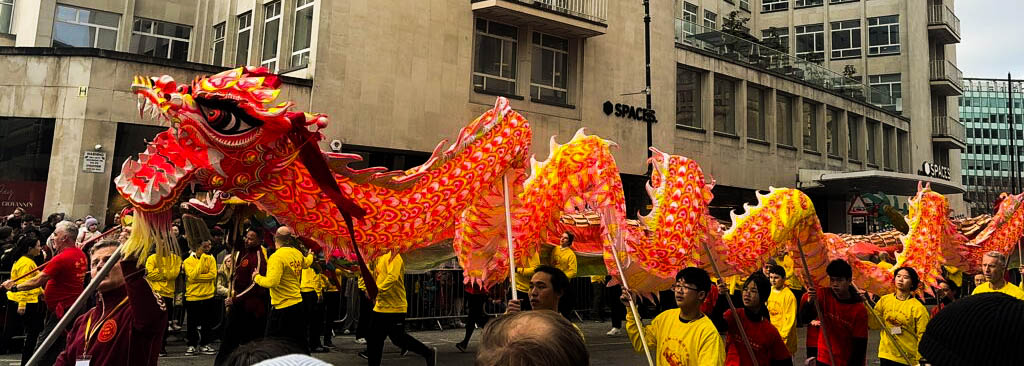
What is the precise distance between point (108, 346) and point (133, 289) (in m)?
0.34

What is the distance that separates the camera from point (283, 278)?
8.48m

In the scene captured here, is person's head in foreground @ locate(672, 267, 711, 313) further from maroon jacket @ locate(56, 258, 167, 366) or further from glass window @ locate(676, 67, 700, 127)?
glass window @ locate(676, 67, 700, 127)

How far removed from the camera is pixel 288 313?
27.9 ft

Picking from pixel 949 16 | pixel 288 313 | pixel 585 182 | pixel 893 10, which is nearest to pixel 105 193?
pixel 288 313

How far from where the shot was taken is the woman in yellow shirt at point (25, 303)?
8.68 metres

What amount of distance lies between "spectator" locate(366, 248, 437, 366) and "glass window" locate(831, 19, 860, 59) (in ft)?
100

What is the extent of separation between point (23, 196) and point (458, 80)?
9327 mm

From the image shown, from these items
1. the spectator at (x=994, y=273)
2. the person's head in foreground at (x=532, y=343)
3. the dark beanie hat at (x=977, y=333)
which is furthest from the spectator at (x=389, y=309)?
the dark beanie hat at (x=977, y=333)

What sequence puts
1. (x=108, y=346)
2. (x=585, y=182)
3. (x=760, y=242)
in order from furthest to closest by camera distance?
(x=760, y=242) → (x=585, y=182) → (x=108, y=346)

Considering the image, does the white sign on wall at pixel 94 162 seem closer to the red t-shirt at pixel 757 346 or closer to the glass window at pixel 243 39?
the glass window at pixel 243 39

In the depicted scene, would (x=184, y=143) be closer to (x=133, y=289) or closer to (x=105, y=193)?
(x=133, y=289)

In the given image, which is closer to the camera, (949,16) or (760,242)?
(760,242)

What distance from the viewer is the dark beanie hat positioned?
1843 millimetres

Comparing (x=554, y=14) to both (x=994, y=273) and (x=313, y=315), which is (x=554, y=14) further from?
(x=994, y=273)
